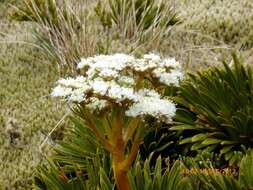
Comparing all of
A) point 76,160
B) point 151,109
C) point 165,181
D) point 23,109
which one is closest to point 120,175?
point 151,109

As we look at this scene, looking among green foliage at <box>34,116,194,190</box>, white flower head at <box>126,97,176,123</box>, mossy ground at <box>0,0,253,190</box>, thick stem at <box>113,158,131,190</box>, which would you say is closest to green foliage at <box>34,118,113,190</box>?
green foliage at <box>34,116,194,190</box>

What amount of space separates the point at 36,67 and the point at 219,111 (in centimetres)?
406

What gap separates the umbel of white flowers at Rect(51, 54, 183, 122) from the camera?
8.09ft

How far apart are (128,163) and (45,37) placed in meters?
5.71

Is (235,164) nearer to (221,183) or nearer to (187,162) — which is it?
(187,162)

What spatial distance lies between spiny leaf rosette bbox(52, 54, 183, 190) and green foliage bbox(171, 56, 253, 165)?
1.53 meters

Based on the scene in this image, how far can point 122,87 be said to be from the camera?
2490 millimetres

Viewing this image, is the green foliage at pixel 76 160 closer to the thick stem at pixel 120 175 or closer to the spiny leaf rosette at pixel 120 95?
the thick stem at pixel 120 175

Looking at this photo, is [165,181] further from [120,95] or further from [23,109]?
[23,109]

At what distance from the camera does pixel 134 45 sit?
768cm

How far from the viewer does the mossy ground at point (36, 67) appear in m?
5.98

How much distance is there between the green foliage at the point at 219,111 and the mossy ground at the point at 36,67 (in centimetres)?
190

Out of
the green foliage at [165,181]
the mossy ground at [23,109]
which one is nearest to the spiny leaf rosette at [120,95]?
the green foliage at [165,181]

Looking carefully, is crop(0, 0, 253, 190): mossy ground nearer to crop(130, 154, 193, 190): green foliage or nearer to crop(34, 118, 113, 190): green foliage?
crop(34, 118, 113, 190): green foliage
